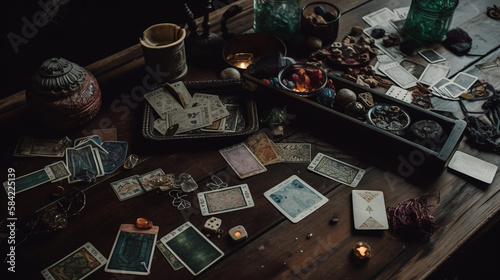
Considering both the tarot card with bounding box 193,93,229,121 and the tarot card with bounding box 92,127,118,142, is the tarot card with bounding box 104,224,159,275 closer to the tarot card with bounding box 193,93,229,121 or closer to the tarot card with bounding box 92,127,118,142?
the tarot card with bounding box 92,127,118,142

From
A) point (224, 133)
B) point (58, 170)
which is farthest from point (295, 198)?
point (58, 170)

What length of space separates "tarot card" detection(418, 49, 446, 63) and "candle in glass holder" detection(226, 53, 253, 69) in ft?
2.90

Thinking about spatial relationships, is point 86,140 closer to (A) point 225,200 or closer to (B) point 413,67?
(A) point 225,200

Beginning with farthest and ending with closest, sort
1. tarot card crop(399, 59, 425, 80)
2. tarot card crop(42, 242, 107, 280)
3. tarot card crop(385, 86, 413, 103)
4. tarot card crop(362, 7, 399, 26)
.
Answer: tarot card crop(362, 7, 399, 26), tarot card crop(399, 59, 425, 80), tarot card crop(385, 86, 413, 103), tarot card crop(42, 242, 107, 280)

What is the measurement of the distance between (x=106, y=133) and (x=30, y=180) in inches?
13.6

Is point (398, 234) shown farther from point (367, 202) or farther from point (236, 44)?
point (236, 44)

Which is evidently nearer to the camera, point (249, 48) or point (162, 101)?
point (162, 101)

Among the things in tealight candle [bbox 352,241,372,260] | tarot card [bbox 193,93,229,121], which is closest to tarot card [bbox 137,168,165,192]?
tarot card [bbox 193,93,229,121]

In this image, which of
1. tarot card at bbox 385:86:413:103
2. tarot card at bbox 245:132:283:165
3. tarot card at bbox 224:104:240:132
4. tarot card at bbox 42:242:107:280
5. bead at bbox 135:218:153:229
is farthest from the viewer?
tarot card at bbox 385:86:413:103

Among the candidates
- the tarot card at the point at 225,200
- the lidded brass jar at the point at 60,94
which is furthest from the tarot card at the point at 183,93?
the tarot card at the point at 225,200

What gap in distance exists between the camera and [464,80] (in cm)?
201

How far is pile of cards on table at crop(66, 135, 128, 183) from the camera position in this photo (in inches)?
64.4

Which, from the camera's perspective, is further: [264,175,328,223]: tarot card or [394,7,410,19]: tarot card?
[394,7,410,19]: tarot card

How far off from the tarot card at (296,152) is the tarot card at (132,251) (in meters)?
0.59
